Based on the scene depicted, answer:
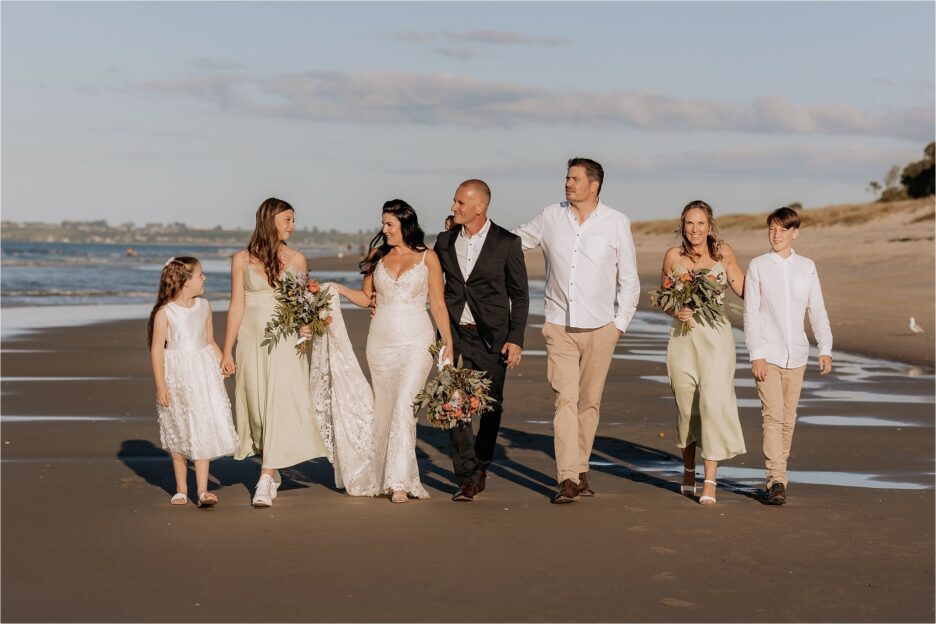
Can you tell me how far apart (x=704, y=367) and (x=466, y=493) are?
5.90 feet

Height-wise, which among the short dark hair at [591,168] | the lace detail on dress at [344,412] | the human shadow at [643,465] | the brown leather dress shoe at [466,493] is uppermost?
the short dark hair at [591,168]

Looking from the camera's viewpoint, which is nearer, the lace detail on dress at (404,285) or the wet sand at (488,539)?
the wet sand at (488,539)

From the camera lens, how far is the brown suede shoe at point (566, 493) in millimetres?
8156

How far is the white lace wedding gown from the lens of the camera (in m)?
8.32

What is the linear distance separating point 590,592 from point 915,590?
5.28 feet

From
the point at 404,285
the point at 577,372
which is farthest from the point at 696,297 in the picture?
the point at 404,285

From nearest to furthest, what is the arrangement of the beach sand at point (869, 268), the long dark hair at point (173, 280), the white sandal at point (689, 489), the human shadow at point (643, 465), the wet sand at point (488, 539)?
1. the wet sand at point (488, 539)
2. the long dark hair at point (173, 280)
3. the white sandal at point (689, 489)
4. the human shadow at point (643, 465)
5. the beach sand at point (869, 268)

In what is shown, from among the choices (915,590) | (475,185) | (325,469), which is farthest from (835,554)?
(325,469)

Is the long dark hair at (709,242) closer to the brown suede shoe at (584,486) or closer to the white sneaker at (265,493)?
the brown suede shoe at (584,486)

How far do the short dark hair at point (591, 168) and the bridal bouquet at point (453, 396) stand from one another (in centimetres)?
150

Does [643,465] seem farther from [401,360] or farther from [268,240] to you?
[268,240]

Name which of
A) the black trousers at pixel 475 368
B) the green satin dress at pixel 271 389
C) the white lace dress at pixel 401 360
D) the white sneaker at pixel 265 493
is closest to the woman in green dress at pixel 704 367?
the black trousers at pixel 475 368

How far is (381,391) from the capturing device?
27.8 ft

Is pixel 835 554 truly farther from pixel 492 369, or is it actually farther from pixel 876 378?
pixel 876 378
